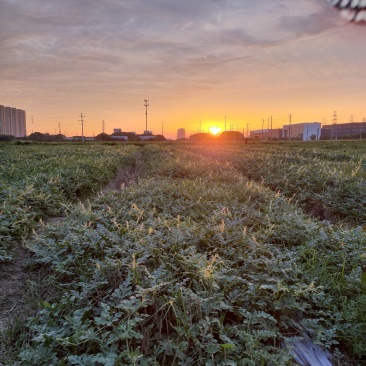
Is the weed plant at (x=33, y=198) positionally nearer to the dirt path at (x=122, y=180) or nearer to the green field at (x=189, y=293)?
the green field at (x=189, y=293)

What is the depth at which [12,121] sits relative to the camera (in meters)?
114

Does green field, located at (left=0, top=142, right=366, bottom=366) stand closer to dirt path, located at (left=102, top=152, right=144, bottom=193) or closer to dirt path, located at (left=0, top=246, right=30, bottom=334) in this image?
dirt path, located at (left=0, top=246, right=30, bottom=334)

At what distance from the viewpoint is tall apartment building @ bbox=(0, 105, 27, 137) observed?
352 ft

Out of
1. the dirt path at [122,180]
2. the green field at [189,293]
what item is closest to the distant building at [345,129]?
the dirt path at [122,180]

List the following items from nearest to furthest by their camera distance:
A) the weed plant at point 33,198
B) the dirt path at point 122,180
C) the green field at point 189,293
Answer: the green field at point 189,293 → the weed plant at point 33,198 → the dirt path at point 122,180

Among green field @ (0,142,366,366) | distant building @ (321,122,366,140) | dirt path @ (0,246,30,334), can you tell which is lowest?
dirt path @ (0,246,30,334)

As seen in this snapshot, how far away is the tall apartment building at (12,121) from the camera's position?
352ft

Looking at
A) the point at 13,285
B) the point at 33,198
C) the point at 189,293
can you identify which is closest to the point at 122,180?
the point at 33,198

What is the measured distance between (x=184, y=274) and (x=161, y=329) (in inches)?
22.9

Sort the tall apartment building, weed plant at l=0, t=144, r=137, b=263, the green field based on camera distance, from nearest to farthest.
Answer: the green field
weed plant at l=0, t=144, r=137, b=263
the tall apartment building

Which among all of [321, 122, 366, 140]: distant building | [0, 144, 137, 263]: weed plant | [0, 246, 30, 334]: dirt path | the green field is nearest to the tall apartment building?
[321, 122, 366, 140]: distant building

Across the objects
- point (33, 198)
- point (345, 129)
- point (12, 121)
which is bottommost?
point (33, 198)

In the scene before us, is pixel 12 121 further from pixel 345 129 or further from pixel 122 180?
pixel 122 180

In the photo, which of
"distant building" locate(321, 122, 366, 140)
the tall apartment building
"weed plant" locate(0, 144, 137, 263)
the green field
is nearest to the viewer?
the green field
